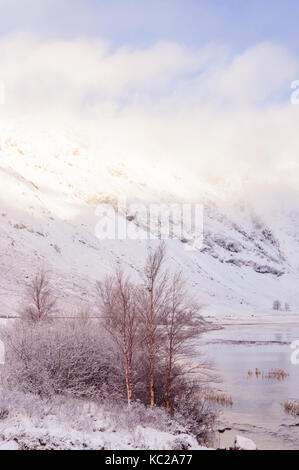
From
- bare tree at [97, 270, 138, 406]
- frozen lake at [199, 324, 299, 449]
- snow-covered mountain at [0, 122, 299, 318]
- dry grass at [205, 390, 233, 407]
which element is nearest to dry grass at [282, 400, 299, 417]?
frozen lake at [199, 324, 299, 449]

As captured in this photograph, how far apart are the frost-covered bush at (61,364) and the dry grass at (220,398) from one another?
5835mm

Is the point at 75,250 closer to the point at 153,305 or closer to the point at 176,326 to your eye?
the point at 153,305

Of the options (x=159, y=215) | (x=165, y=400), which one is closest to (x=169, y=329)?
(x=165, y=400)

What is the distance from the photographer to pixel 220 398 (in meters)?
26.1

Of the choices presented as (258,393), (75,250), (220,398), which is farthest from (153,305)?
(75,250)

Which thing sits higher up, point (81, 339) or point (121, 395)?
point (81, 339)

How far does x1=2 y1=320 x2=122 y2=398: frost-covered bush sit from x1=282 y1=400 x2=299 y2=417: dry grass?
8145 mm

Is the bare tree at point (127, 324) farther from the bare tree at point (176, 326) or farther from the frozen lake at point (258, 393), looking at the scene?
the frozen lake at point (258, 393)

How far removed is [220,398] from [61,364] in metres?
8.88

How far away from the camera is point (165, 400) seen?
22250 mm

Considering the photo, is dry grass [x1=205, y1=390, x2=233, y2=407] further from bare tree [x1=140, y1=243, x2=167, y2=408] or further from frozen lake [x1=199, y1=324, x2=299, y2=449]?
bare tree [x1=140, y1=243, x2=167, y2=408]
